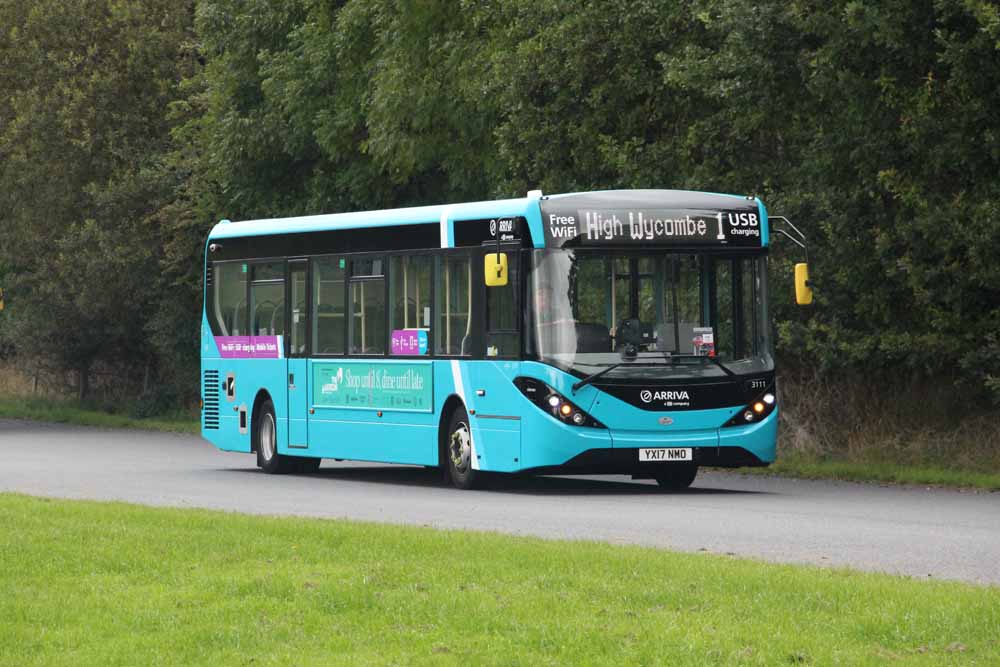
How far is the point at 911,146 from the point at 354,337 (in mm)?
6691

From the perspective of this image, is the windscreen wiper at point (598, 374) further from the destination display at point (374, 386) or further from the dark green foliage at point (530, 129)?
the dark green foliage at point (530, 129)

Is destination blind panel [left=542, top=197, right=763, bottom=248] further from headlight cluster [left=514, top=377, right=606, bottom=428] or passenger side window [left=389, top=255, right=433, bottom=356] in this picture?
passenger side window [left=389, top=255, right=433, bottom=356]

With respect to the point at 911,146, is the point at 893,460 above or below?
below

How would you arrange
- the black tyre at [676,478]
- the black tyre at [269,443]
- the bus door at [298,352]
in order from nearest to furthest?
the black tyre at [676,478] < the bus door at [298,352] < the black tyre at [269,443]

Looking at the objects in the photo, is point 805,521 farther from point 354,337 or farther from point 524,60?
point 524,60

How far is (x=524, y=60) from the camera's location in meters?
29.8

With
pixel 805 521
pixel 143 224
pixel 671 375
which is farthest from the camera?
pixel 143 224

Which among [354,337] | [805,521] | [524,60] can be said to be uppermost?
[524,60]

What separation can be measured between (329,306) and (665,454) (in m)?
5.48

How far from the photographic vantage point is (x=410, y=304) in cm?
2378

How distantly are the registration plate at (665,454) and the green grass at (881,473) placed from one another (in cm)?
354

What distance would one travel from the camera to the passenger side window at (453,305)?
74.5ft

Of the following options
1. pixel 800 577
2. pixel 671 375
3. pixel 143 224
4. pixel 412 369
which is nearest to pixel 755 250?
pixel 671 375

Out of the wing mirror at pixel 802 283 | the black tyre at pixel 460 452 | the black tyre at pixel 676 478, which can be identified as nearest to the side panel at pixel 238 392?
the black tyre at pixel 460 452
